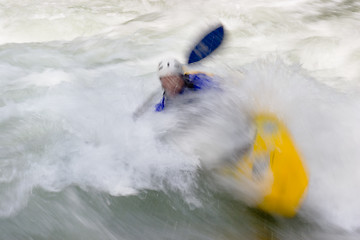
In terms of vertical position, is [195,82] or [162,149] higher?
[195,82]

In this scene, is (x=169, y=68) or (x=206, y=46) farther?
(x=206, y=46)

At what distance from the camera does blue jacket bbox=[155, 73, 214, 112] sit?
3.27m

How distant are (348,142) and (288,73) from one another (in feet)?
2.74

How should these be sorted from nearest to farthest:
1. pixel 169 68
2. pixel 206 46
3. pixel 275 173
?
pixel 275 173
pixel 169 68
pixel 206 46

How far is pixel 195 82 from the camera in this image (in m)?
3.32

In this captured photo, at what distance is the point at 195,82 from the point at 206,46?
3.06 feet

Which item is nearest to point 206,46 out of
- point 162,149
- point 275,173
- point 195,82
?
point 195,82

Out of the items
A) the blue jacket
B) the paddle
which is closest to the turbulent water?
the blue jacket

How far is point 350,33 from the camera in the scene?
5.38 m

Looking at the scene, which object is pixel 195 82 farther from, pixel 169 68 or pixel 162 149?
pixel 162 149

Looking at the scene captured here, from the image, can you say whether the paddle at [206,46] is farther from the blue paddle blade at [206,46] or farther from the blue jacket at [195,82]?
the blue jacket at [195,82]

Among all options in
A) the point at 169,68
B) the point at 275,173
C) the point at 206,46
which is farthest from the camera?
the point at 206,46

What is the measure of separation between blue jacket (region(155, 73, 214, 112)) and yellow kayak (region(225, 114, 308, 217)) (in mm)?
676

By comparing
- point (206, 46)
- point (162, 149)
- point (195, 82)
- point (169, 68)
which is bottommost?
point (162, 149)
